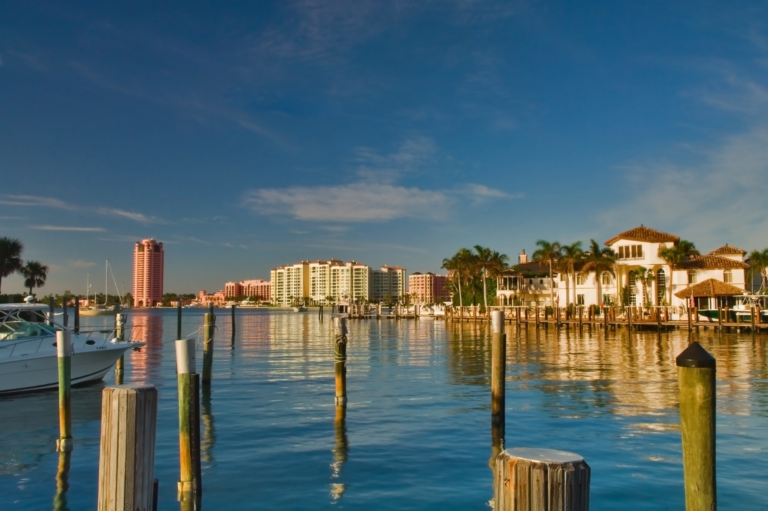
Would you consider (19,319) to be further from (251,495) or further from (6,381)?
(251,495)

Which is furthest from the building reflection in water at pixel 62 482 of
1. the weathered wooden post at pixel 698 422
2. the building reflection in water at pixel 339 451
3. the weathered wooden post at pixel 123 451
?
the weathered wooden post at pixel 698 422

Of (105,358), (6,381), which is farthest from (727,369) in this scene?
(6,381)

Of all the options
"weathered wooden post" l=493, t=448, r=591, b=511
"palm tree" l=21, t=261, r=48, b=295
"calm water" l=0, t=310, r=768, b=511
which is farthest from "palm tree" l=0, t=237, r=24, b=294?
"weathered wooden post" l=493, t=448, r=591, b=511

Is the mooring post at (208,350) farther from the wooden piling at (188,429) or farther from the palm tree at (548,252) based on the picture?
the palm tree at (548,252)

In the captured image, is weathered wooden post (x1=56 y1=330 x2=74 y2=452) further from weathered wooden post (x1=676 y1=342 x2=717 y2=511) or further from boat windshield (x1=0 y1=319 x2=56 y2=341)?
weathered wooden post (x1=676 y1=342 x2=717 y2=511)

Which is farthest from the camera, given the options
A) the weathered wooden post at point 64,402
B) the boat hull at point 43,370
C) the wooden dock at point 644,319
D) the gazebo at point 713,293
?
the gazebo at point 713,293

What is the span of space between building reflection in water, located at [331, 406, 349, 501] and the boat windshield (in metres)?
11.9

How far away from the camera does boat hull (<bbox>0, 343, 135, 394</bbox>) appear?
20797 millimetres

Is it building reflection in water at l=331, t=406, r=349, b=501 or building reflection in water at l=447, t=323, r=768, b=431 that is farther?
building reflection in water at l=447, t=323, r=768, b=431

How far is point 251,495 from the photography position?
10.5 meters

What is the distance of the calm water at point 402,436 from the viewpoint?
10602 mm

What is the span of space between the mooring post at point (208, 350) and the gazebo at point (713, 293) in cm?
5039

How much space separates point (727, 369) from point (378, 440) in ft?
63.2

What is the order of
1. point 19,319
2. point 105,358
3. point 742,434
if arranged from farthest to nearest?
point 105,358, point 19,319, point 742,434
